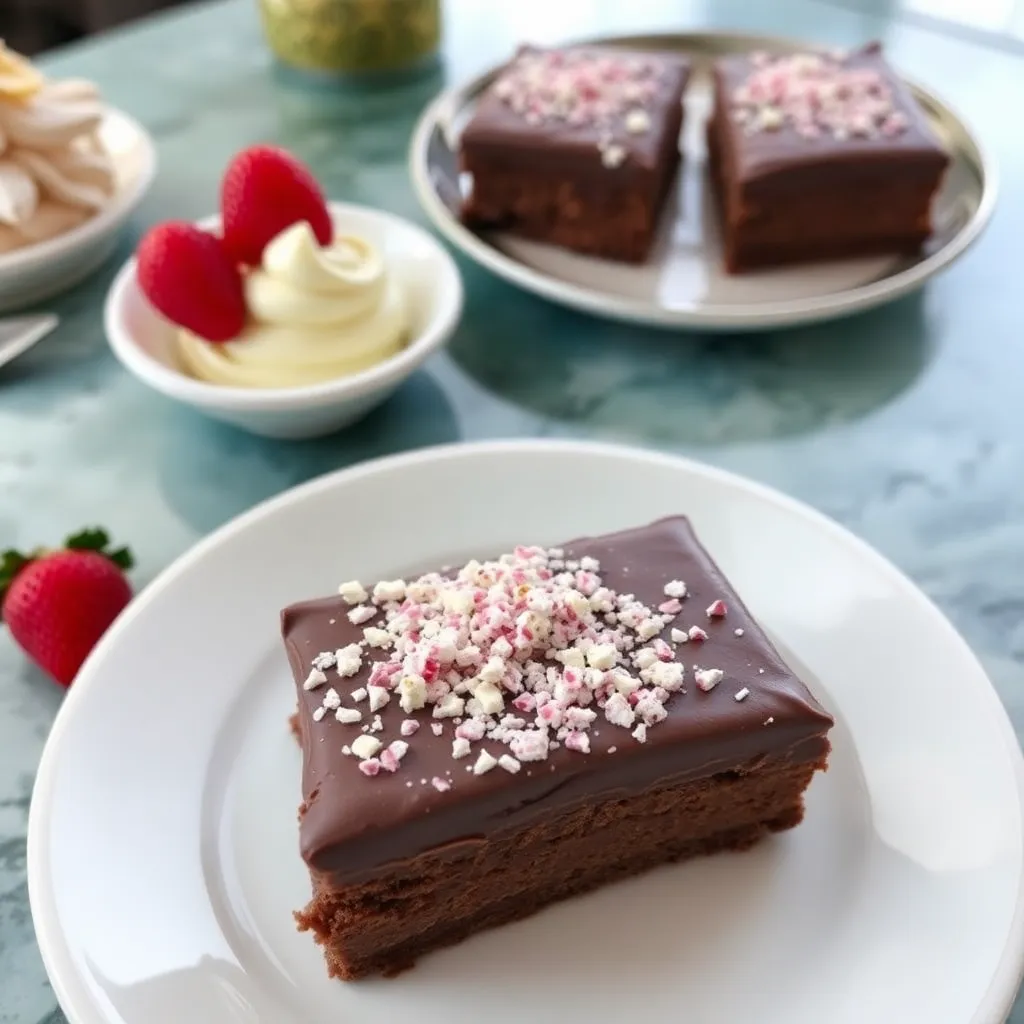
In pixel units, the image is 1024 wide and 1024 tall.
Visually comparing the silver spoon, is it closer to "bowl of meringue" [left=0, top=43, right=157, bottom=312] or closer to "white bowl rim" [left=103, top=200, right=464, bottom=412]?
"bowl of meringue" [left=0, top=43, right=157, bottom=312]

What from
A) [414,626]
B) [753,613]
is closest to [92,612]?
[414,626]

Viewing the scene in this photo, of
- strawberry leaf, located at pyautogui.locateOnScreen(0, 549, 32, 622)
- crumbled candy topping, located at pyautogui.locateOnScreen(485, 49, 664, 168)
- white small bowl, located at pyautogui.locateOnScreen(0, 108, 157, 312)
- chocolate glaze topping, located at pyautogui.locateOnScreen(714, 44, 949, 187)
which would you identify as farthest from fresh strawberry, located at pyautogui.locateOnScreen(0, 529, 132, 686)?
chocolate glaze topping, located at pyautogui.locateOnScreen(714, 44, 949, 187)

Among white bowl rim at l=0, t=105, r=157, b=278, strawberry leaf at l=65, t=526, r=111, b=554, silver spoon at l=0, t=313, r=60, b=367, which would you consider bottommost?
silver spoon at l=0, t=313, r=60, b=367

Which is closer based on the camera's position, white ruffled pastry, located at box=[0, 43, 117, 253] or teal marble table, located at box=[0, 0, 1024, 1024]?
teal marble table, located at box=[0, 0, 1024, 1024]

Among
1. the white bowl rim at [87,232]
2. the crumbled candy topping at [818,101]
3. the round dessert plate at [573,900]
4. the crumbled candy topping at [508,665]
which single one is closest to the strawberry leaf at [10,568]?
the round dessert plate at [573,900]

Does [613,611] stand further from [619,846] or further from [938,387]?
[938,387]

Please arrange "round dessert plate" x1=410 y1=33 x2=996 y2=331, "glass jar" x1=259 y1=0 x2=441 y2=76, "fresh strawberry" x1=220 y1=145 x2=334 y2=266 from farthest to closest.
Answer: "glass jar" x1=259 y1=0 x2=441 y2=76, "round dessert plate" x1=410 y1=33 x2=996 y2=331, "fresh strawberry" x1=220 y1=145 x2=334 y2=266

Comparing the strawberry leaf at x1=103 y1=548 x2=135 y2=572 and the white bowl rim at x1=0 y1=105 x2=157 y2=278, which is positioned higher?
the white bowl rim at x1=0 y1=105 x2=157 y2=278

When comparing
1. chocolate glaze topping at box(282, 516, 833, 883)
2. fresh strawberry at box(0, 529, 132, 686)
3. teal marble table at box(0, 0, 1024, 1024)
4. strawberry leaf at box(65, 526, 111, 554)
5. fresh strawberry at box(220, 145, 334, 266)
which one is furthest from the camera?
fresh strawberry at box(220, 145, 334, 266)
